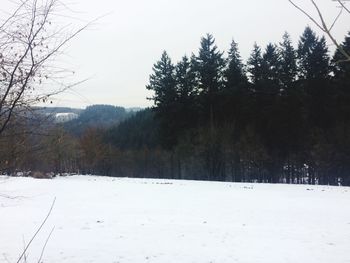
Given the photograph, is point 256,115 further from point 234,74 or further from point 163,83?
point 163,83

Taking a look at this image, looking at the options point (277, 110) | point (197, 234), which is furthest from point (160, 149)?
point (197, 234)

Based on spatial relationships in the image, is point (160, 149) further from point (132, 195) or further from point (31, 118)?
point (31, 118)

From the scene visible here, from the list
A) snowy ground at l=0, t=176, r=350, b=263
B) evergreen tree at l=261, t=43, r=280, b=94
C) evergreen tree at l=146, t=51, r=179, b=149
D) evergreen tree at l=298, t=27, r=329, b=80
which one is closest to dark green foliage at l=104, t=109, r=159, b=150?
evergreen tree at l=146, t=51, r=179, b=149

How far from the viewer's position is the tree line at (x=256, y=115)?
42875 mm

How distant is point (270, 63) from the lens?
48688 mm

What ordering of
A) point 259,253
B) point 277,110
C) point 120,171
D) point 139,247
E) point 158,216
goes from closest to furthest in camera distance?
point 259,253 < point 139,247 < point 158,216 < point 277,110 < point 120,171

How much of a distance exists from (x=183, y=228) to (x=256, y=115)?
35.9 meters

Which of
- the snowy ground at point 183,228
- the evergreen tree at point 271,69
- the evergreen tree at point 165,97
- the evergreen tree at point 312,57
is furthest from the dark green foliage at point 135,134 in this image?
the snowy ground at point 183,228

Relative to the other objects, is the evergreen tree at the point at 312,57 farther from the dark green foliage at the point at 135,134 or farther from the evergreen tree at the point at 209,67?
the dark green foliage at the point at 135,134

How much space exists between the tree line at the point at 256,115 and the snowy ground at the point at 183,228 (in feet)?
70.0

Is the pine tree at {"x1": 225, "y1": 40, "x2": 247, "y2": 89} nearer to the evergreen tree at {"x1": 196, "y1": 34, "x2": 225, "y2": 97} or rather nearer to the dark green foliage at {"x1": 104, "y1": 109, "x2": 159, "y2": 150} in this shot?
the evergreen tree at {"x1": 196, "y1": 34, "x2": 225, "y2": 97}

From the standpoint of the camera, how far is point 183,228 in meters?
13.7

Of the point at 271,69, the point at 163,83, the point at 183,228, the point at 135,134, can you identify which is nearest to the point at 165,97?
the point at 163,83

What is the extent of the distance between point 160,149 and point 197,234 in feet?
146
